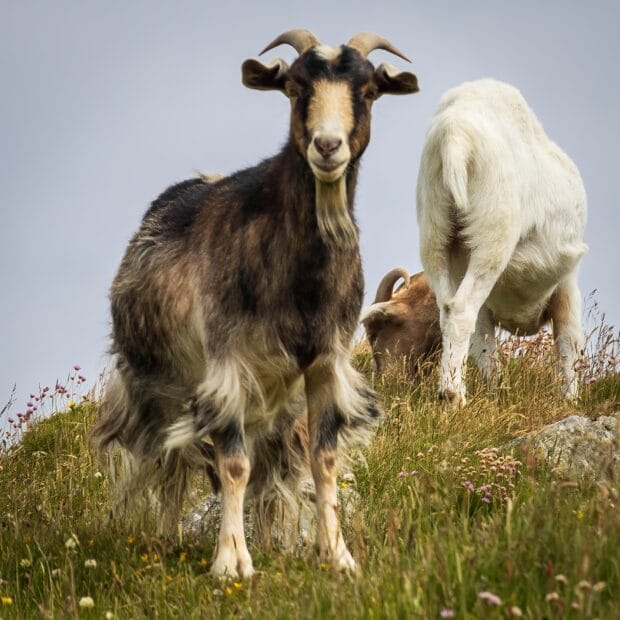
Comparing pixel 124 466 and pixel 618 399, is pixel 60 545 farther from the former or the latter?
pixel 618 399

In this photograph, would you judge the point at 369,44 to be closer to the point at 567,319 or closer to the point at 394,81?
the point at 394,81

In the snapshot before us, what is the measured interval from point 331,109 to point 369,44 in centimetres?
76

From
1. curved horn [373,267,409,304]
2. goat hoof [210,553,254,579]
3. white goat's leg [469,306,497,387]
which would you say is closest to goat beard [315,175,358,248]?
goat hoof [210,553,254,579]

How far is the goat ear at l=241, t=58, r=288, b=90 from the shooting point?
200 inches

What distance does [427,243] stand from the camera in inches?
348

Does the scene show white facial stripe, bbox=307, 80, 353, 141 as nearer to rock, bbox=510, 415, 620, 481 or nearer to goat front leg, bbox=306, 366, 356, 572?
goat front leg, bbox=306, 366, 356, 572

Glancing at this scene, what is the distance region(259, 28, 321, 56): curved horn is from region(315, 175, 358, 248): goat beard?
2.31 ft

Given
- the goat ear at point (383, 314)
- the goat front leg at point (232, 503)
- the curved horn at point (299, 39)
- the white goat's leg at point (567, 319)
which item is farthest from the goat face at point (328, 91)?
the goat ear at point (383, 314)

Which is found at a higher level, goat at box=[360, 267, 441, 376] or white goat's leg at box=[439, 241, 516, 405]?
goat at box=[360, 267, 441, 376]

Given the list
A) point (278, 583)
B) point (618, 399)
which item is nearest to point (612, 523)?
point (278, 583)

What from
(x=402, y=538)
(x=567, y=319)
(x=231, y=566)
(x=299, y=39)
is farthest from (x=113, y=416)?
(x=567, y=319)

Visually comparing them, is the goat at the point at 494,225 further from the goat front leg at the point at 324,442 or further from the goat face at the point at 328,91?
the goat face at the point at 328,91

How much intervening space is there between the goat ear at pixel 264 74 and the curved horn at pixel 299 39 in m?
0.19

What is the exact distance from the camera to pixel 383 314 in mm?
10867
